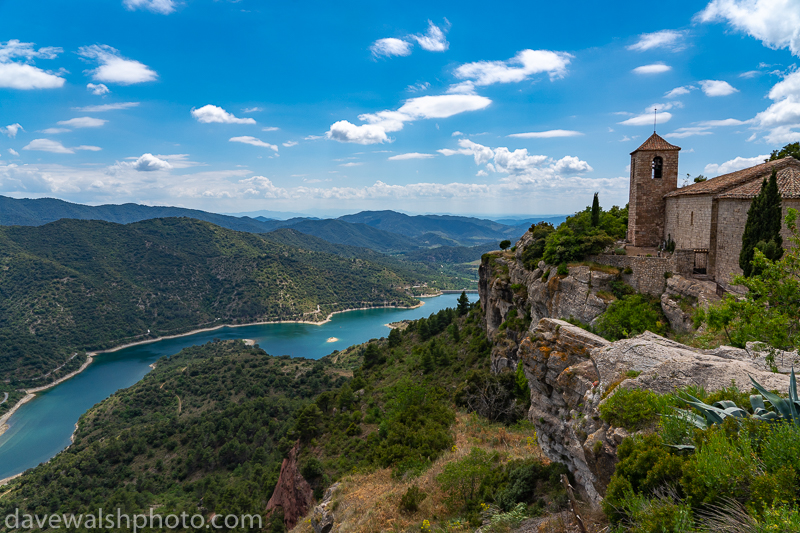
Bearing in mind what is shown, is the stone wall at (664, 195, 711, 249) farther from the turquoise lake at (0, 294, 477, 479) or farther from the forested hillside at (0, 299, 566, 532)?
the turquoise lake at (0, 294, 477, 479)

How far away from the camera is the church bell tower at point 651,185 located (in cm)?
2389

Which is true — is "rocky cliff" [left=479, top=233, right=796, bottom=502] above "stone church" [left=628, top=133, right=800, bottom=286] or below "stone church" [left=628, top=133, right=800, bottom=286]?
below

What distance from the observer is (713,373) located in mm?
7570

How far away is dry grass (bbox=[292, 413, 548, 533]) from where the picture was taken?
11.8 m

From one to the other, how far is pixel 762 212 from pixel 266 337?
420 feet

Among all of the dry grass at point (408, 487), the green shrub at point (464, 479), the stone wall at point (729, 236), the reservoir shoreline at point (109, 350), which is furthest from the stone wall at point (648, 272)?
the reservoir shoreline at point (109, 350)

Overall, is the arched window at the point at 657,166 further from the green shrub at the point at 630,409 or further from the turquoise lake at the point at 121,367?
the turquoise lake at the point at 121,367

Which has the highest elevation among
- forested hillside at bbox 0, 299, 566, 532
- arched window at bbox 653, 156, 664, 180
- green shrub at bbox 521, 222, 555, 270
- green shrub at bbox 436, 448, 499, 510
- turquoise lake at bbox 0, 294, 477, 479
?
Result: arched window at bbox 653, 156, 664, 180

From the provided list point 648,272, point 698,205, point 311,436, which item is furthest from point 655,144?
point 311,436

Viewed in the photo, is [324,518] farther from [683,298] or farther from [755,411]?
[683,298]

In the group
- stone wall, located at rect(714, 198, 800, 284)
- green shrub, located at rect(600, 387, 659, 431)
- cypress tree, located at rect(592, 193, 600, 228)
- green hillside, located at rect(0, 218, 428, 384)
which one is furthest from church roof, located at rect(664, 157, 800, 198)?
green hillside, located at rect(0, 218, 428, 384)

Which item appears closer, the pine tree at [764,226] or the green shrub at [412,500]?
the green shrub at [412,500]

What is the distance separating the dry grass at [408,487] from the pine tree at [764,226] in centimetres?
1116

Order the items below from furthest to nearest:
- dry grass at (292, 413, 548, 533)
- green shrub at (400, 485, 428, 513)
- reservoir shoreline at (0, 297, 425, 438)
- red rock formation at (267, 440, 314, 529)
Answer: reservoir shoreline at (0, 297, 425, 438) → red rock formation at (267, 440, 314, 529) → green shrub at (400, 485, 428, 513) → dry grass at (292, 413, 548, 533)
